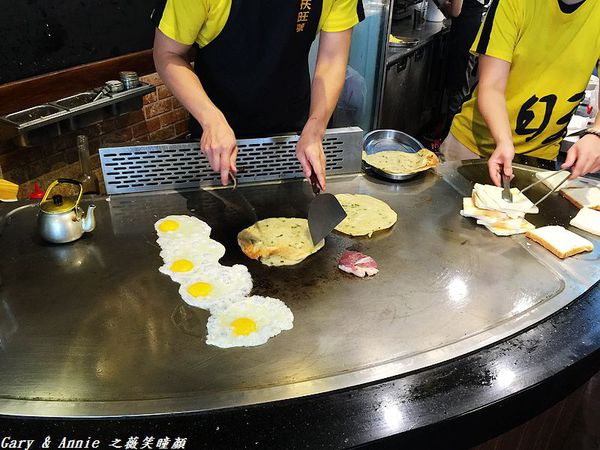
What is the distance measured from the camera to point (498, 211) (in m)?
2.01

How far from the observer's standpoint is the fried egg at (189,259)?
1.67 meters

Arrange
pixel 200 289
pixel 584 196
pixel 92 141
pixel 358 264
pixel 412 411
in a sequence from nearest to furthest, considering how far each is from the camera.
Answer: pixel 412 411 → pixel 200 289 → pixel 358 264 → pixel 584 196 → pixel 92 141

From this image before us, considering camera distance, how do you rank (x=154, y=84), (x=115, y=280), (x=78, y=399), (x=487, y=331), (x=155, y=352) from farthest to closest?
(x=154, y=84), (x=115, y=280), (x=487, y=331), (x=155, y=352), (x=78, y=399)

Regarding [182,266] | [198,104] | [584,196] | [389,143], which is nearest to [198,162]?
[198,104]

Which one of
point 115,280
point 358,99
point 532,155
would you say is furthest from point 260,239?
point 358,99

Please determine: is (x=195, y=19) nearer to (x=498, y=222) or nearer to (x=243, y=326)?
(x=243, y=326)

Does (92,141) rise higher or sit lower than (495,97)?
lower

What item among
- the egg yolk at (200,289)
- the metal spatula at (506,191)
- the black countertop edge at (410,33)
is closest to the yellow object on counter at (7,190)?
the egg yolk at (200,289)

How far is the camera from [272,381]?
1.30 metres

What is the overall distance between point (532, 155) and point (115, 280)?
212cm

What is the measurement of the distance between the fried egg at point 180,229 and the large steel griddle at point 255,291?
39 millimetres

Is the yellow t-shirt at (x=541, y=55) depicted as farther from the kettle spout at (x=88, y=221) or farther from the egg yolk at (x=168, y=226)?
the kettle spout at (x=88, y=221)

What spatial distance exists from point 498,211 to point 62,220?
5.36 ft

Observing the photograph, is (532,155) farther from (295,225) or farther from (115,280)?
(115,280)
